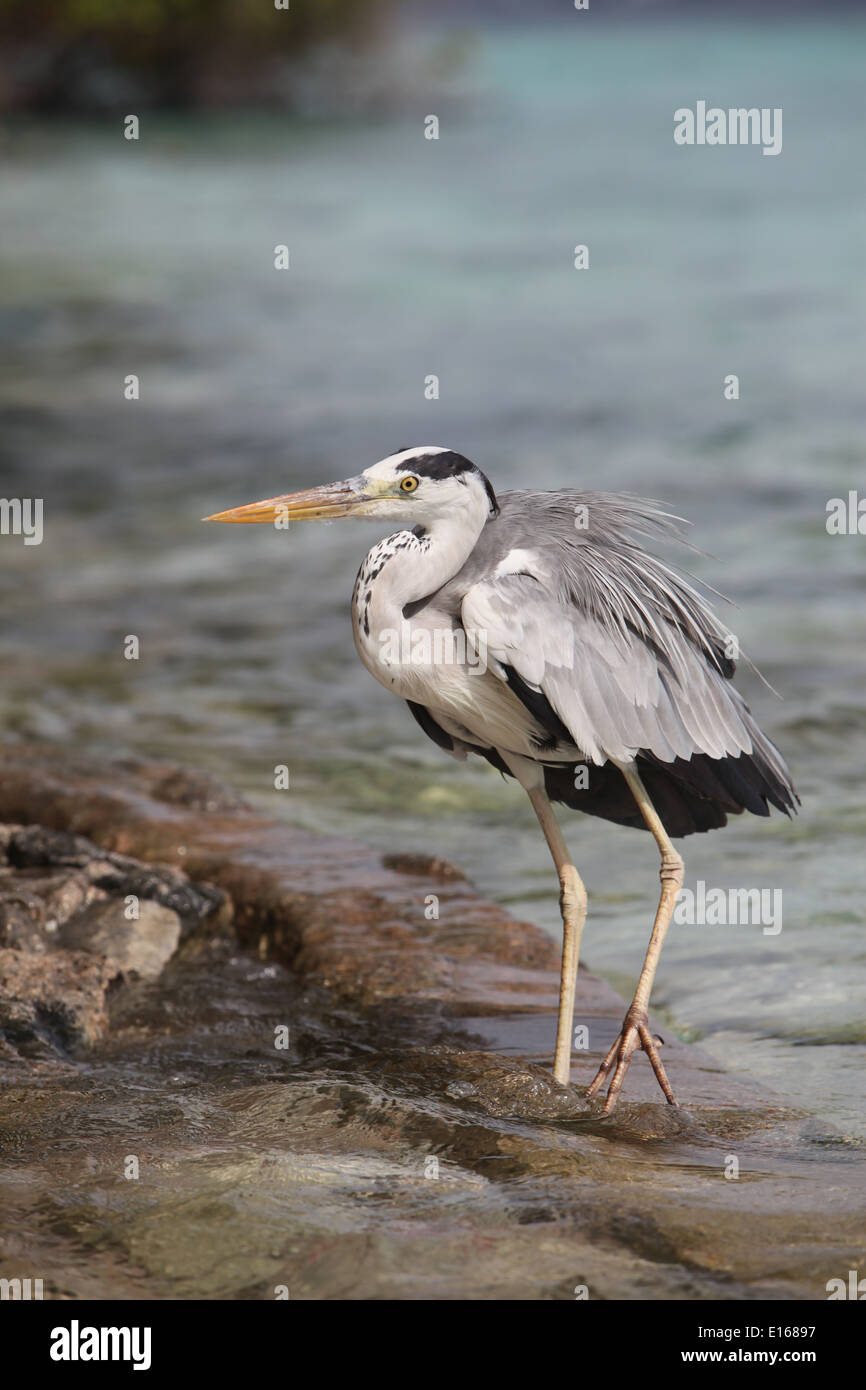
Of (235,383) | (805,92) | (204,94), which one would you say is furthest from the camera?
(805,92)

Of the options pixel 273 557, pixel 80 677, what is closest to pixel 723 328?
pixel 273 557

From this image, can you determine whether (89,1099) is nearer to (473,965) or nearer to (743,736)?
(473,965)

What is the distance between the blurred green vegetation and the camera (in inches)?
1259

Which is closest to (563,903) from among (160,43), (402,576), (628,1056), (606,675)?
(628,1056)

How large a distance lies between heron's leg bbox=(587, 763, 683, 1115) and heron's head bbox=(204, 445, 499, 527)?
3.00ft

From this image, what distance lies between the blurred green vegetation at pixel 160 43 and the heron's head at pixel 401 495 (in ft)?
97.5

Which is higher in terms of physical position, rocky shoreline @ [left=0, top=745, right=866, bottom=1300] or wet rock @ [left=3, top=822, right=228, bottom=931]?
wet rock @ [left=3, top=822, right=228, bottom=931]

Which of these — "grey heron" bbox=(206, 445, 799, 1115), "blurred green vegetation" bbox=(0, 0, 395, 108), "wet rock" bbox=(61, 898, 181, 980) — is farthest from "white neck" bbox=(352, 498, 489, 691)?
"blurred green vegetation" bbox=(0, 0, 395, 108)

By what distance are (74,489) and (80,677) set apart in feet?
20.9

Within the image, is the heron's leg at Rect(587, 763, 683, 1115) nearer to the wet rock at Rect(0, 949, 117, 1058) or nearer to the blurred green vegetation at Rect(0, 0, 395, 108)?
the wet rock at Rect(0, 949, 117, 1058)

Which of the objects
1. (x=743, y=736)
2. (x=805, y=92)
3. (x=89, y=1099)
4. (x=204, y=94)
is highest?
(x=805, y=92)

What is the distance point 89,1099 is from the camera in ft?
15.3

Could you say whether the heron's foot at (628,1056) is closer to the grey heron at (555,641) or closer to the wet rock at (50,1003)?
the grey heron at (555,641)

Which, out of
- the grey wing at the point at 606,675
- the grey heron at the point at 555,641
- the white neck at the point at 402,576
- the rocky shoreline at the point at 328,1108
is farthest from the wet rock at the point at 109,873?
the grey wing at the point at 606,675
